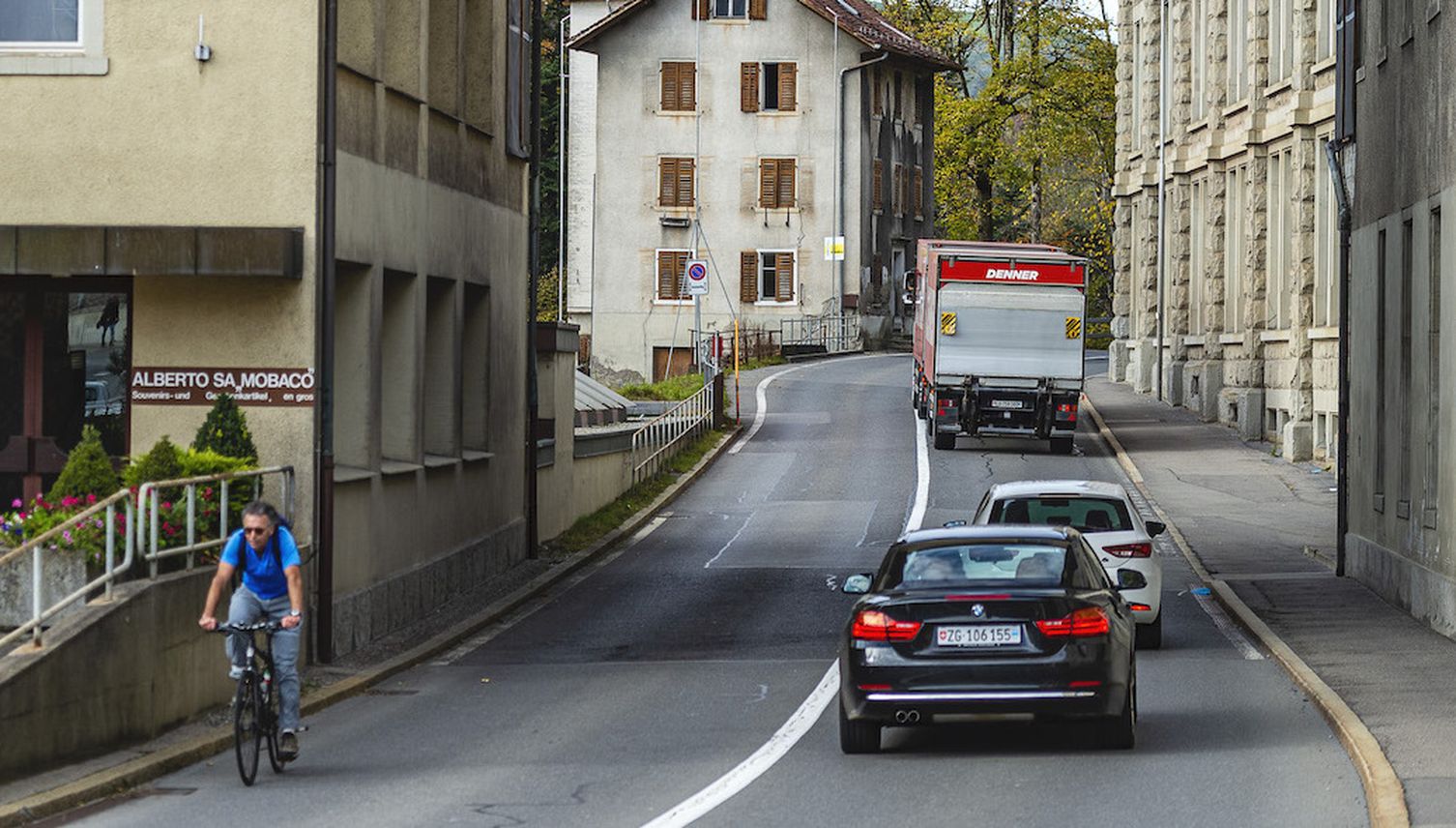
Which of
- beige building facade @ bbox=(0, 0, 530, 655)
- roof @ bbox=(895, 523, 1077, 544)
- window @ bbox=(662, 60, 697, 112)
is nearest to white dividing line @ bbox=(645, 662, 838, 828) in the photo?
roof @ bbox=(895, 523, 1077, 544)

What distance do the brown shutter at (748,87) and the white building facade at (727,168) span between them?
0.11ft

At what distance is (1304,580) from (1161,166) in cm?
3321

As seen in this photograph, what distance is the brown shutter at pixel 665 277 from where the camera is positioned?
77.9m

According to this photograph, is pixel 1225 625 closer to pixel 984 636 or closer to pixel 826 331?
pixel 984 636

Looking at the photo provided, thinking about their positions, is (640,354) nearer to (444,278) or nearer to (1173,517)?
(1173,517)

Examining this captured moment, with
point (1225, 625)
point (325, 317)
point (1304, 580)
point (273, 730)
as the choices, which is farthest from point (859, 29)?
point (273, 730)

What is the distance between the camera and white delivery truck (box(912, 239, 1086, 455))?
146ft

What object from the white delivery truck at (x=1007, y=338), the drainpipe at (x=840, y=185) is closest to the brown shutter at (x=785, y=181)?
the drainpipe at (x=840, y=185)

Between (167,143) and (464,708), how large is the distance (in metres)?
5.54

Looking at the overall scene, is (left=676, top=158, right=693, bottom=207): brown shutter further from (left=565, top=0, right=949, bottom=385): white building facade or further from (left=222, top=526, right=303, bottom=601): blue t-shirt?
(left=222, top=526, right=303, bottom=601): blue t-shirt

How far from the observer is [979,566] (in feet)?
46.5

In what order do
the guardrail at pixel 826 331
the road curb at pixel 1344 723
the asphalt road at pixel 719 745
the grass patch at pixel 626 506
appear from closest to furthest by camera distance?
the road curb at pixel 1344 723
the asphalt road at pixel 719 745
the grass patch at pixel 626 506
the guardrail at pixel 826 331

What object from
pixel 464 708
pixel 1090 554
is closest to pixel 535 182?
pixel 464 708

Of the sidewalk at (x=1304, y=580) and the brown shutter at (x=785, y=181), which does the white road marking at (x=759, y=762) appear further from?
the brown shutter at (x=785, y=181)
